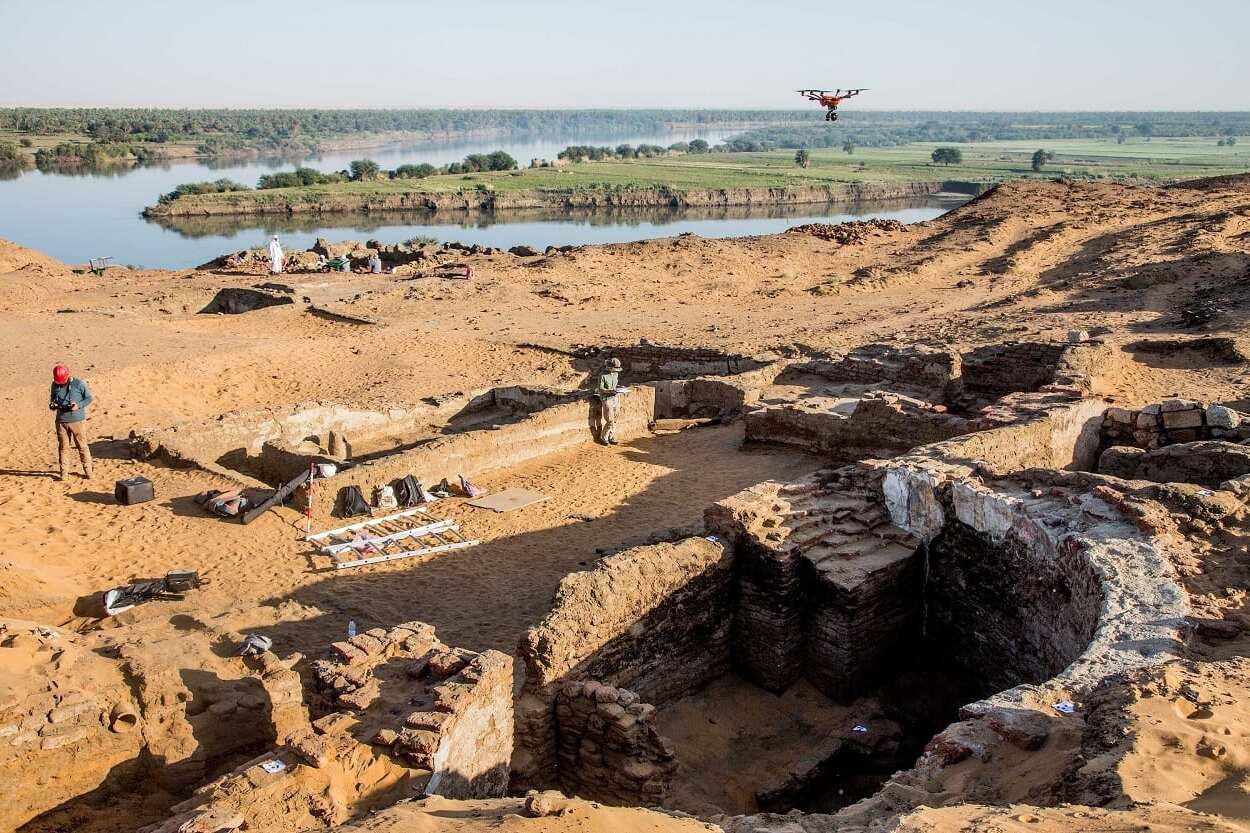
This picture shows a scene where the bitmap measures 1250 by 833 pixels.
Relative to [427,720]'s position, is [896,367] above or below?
above

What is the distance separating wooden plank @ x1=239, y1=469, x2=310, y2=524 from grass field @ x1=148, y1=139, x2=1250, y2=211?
2159 inches

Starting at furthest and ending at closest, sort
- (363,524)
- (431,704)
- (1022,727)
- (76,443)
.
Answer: (76,443) < (363,524) < (431,704) < (1022,727)

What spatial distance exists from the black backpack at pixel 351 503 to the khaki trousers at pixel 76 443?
11.9 feet

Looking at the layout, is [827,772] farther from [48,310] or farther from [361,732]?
[48,310]

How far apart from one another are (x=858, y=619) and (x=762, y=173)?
87381 millimetres

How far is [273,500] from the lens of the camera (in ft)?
41.0

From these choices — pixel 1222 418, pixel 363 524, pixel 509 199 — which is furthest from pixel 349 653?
pixel 509 199

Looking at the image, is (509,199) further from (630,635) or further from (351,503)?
(630,635)

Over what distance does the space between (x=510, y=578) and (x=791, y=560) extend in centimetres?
339

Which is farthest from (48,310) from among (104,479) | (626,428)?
(626,428)

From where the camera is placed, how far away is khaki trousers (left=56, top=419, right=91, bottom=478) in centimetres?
1305

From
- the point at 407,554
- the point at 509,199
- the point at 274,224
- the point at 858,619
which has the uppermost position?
the point at 509,199

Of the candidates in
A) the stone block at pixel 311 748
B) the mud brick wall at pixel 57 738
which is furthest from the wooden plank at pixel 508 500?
the stone block at pixel 311 748

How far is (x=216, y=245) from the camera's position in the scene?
4966cm
